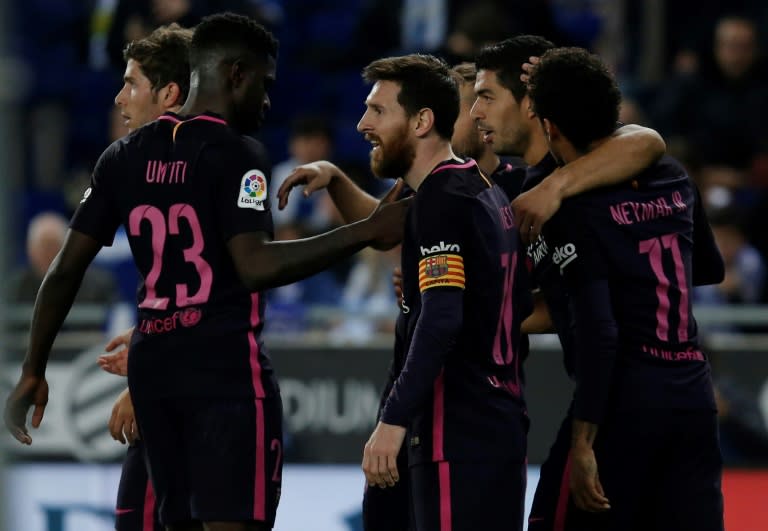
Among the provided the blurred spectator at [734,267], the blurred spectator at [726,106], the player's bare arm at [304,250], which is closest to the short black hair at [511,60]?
the player's bare arm at [304,250]

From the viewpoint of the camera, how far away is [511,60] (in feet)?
15.0

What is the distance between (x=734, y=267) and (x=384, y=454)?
17.6ft

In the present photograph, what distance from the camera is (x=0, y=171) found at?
197 centimetres

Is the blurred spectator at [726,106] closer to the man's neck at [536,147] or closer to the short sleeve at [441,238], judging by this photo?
the man's neck at [536,147]

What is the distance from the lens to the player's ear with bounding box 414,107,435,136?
4082 mm

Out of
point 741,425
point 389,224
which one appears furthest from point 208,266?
point 741,425

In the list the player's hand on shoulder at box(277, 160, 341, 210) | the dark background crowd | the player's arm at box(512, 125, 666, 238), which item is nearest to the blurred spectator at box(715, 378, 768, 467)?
the dark background crowd

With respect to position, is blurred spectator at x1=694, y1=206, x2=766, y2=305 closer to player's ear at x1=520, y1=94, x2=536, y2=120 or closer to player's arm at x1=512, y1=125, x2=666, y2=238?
player's ear at x1=520, y1=94, x2=536, y2=120

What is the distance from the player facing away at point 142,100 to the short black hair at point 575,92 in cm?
115

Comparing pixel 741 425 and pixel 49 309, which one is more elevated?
pixel 49 309

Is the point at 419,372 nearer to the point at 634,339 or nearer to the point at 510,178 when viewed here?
the point at 634,339

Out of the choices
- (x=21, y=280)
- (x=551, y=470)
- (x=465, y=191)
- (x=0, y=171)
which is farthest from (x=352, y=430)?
(x=0, y=171)

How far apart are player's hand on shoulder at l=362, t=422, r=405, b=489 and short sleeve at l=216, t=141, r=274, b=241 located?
673mm

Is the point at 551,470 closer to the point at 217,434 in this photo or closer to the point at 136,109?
the point at 217,434
